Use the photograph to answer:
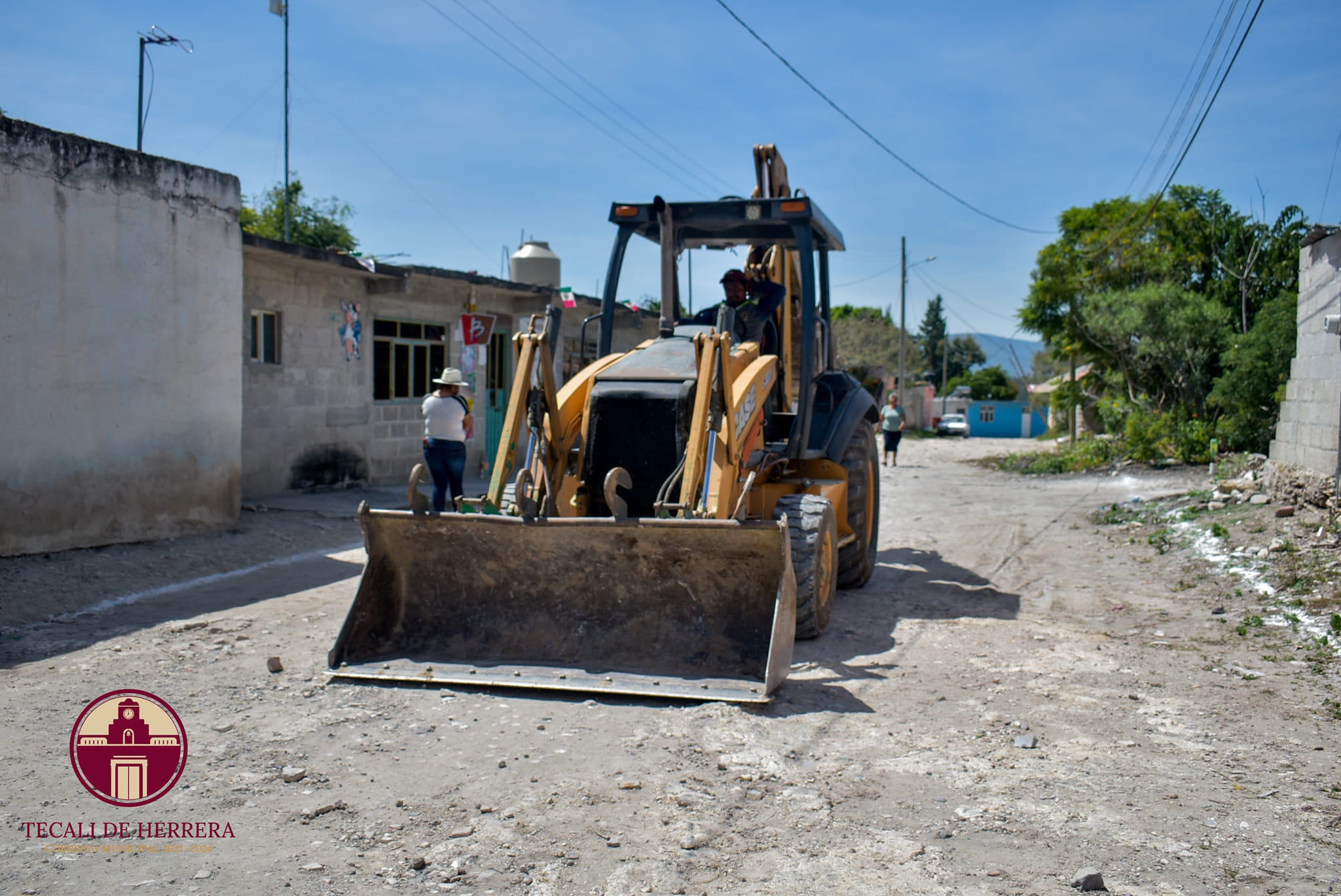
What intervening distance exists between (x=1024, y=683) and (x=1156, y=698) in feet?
2.10

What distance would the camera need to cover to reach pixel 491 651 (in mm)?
5258

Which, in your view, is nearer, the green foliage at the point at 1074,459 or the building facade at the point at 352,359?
the building facade at the point at 352,359

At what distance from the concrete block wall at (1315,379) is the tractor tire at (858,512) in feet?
14.6

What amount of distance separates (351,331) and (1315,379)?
11.4 meters

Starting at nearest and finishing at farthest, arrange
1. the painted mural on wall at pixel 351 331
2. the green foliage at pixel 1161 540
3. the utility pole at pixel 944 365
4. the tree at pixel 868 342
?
1. the green foliage at pixel 1161 540
2. the painted mural on wall at pixel 351 331
3. the tree at pixel 868 342
4. the utility pole at pixel 944 365

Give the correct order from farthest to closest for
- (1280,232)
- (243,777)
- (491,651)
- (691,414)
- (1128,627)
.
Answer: (1280,232) < (1128,627) < (691,414) < (491,651) < (243,777)

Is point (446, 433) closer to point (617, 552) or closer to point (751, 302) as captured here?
point (751, 302)

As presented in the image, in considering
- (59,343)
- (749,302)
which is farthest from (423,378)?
(749,302)

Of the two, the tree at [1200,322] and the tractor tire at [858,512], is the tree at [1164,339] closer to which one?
the tree at [1200,322]

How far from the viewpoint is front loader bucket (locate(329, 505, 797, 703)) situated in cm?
497

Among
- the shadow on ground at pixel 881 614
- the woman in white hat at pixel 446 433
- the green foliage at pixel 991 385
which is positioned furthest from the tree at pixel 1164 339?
the green foliage at pixel 991 385

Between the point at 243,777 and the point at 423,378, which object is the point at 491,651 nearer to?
the point at 243,777

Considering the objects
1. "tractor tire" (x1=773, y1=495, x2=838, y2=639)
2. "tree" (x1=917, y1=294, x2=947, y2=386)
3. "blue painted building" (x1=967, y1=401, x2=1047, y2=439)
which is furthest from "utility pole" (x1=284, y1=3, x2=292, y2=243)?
"tree" (x1=917, y1=294, x2=947, y2=386)

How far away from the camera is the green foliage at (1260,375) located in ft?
42.9
